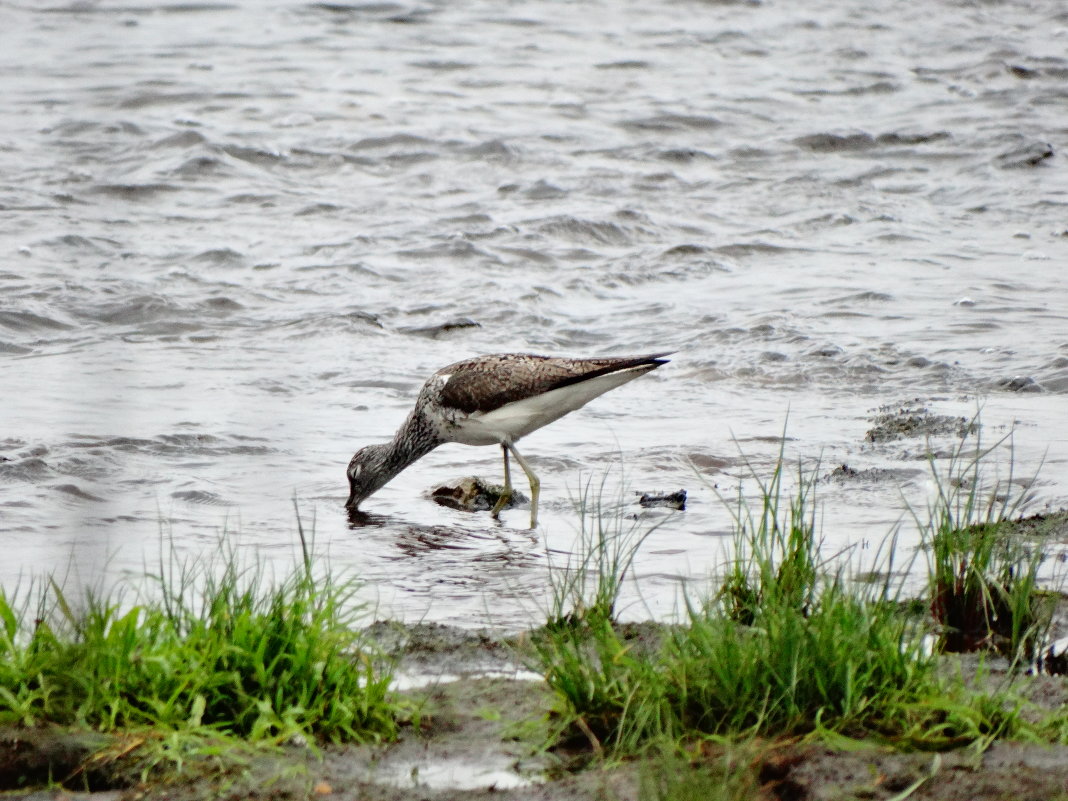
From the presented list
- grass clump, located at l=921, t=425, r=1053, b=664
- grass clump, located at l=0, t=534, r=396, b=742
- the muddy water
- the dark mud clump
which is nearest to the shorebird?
the muddy water

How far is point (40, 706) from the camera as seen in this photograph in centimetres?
350

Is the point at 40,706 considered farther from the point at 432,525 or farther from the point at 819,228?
the point at 819,228

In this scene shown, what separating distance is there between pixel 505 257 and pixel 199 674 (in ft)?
26.3

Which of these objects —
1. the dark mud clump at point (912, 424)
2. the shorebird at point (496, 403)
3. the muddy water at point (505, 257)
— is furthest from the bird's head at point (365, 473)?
the dark mud clump at point (912, 424)

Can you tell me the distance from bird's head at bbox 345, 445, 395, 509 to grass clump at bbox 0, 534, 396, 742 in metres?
3.14

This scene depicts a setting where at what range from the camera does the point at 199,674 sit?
358 centimetres

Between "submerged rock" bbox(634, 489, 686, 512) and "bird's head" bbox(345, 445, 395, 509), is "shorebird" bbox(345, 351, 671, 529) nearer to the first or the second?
"bird's head" bbox(345, 445, 395, 509)

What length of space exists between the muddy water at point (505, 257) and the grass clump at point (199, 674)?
0.92 ft

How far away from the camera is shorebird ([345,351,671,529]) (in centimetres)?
696

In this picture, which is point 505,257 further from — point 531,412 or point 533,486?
point 533,486

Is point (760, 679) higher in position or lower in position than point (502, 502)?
higher

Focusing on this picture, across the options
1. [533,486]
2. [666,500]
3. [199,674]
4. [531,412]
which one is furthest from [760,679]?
[531,412]

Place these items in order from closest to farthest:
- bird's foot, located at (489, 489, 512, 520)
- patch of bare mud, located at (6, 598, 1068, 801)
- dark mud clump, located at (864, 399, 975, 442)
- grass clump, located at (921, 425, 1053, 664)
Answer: patch of bare mud, located at (6, 598, 1068, 801), grass clump, located at (921, 425, 1053, 664), bird's foot, located at (489, 489, 512, 520), dark mud clump, located at (864, 399, 975, 442)

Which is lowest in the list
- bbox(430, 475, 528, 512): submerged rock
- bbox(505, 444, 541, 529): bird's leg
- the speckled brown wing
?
bbox(430, 475, 528, 512): submerged rock
